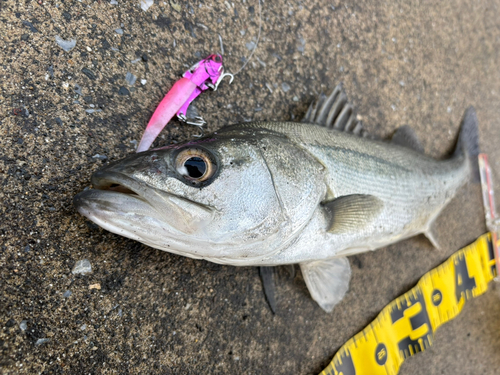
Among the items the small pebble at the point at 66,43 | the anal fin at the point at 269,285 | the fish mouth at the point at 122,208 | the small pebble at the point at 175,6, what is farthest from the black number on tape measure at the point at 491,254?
the small pebble at the point at 66,43

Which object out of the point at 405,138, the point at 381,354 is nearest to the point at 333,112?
the point at 405,138

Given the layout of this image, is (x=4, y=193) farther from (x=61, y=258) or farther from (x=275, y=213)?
(x=275, y=213)

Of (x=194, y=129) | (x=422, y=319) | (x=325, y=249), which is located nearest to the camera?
(x=325, y=249)

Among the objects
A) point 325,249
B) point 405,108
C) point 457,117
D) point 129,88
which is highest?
point 457,117

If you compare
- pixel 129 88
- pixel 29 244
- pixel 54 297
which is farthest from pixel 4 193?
pixel 129 88

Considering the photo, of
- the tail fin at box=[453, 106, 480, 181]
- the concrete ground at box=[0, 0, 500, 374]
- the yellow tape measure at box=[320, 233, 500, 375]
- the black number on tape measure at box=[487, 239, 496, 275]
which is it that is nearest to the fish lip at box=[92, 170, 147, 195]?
the concrete ground at box=[0, 0, 500, 374]

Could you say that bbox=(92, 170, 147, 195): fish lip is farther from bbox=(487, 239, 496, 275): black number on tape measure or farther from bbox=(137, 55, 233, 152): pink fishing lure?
bbox=(487, 239, 496, 275): black number on tape measure

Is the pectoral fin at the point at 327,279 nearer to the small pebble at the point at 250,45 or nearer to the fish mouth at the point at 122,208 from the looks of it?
the fish mouth at the point at 122,208
